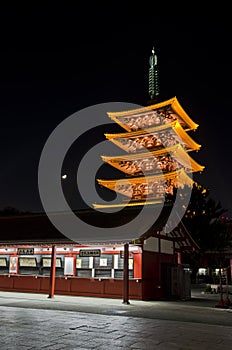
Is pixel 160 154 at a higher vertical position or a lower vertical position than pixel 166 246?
higher

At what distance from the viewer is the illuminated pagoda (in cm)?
3584

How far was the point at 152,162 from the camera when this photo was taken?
37.3 metres

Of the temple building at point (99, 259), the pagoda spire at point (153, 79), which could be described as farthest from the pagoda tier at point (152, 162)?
the temple building at point (99, 259)

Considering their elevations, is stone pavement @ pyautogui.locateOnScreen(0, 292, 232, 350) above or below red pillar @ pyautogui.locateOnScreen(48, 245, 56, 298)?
below

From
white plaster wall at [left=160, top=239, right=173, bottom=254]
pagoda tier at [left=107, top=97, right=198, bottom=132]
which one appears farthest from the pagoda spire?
white plaster wall at [left=160, top=239, right=173, bottom=254]

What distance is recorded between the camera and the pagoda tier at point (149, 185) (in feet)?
119

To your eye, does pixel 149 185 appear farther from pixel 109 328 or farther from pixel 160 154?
pixel 109 328

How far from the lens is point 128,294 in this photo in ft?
58.5

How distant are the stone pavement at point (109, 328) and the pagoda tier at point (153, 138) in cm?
2308

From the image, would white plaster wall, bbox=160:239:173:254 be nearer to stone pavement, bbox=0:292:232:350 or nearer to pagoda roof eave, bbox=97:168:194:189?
stone pavement, bbox=0:292:232:350

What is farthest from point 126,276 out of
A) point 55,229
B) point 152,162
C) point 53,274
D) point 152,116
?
point 152,116

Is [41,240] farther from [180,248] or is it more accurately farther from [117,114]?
[117,114]

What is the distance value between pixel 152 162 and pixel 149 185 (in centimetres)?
238

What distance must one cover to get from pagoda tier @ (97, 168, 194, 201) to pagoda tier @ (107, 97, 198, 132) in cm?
537
